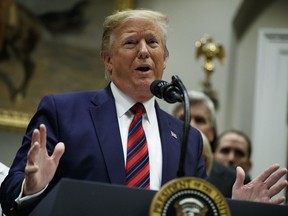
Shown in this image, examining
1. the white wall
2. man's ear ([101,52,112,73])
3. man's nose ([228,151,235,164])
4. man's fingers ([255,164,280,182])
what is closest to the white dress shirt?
man's ear ([101,52,112,73])

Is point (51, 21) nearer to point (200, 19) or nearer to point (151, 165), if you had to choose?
point (200, 19)

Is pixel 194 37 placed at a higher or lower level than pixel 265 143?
higher

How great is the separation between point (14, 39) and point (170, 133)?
→ 17.5 ft

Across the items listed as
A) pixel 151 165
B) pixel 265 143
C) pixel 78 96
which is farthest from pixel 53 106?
pixel 265 143

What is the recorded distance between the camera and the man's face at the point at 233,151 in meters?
6.42

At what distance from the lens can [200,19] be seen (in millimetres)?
9148

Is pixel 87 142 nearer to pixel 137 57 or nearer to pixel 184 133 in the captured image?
pixel 137 57

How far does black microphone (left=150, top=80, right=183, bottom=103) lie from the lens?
303 centimetres

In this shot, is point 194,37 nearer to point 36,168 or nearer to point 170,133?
point 170,133

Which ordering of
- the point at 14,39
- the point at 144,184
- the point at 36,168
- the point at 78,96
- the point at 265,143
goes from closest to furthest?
the point at 36,168, the point at 144,184, the point at 78,96, the point at 14,39, the point at 265,143

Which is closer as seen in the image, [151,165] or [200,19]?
[151,165]

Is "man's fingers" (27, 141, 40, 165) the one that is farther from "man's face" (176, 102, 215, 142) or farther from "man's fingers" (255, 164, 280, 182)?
"man's face" (176, 102, 215, 142)

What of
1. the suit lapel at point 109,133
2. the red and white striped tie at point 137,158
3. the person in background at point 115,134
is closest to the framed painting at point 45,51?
the person in background at point 115,134

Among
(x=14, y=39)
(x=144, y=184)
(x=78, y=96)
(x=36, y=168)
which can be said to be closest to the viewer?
(x=36, y=168)
